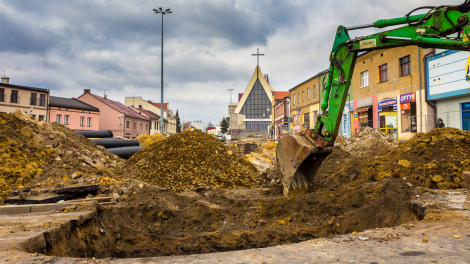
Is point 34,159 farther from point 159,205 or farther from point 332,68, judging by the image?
point 332,68

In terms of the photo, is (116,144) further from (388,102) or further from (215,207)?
(388,102)

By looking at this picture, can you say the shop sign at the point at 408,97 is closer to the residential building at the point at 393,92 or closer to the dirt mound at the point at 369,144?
the residential building at the point at 393,92

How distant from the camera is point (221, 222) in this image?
558 centimetres

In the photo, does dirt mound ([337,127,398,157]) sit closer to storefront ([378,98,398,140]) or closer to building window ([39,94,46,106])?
storefront ([378,98,398,140])

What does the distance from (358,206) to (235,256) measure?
3360mm

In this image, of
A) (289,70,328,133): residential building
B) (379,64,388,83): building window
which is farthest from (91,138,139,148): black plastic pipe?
(289,70,328,133): residential building

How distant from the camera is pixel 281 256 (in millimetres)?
3141

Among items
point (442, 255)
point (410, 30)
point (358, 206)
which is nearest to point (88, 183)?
point (358, 206)

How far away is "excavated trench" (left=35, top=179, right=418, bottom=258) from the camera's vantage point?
14.8 ft

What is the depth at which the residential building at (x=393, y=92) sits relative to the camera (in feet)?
56.5

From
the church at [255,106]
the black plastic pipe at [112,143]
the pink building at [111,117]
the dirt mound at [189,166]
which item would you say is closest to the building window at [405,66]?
the dirt mound at [189,166]

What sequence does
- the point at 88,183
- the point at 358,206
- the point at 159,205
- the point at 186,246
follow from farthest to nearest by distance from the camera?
1. the point at 88,183
2. the point at 159,205
3. the point at 358,206
4. the point at 186,246

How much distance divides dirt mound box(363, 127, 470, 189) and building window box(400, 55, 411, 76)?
10849 millimetres

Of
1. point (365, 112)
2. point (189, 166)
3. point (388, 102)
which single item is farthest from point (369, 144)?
point (189, 166)
